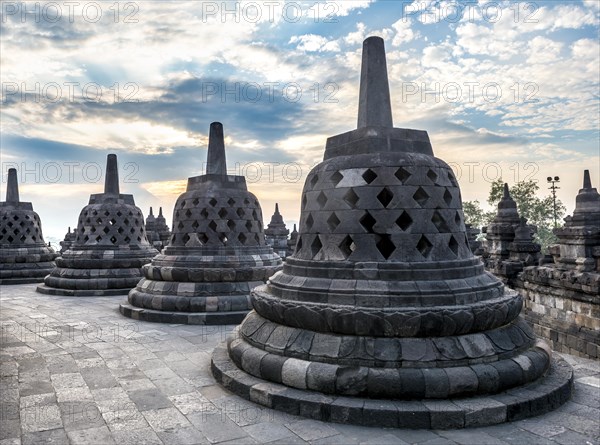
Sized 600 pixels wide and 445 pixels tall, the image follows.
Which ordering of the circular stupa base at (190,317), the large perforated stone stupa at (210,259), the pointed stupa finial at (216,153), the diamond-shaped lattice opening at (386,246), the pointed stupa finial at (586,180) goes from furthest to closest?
the pointed stupa finial at (586,180) → the pointed stupa finial at (216,153) → the large perforated stone stupa at (210,259) → the circular stupa base at (190,317) → the diamond-shaped lattice opening at (386,246)

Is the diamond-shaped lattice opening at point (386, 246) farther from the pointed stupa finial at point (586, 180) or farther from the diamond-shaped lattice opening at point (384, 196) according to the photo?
the pointed stupa finial at point (586, 180)

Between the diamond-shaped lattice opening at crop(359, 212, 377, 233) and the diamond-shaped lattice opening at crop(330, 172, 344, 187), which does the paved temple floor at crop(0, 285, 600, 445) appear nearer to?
the diamond-shaped lattice opening at crop(359, 212, 377, 233)

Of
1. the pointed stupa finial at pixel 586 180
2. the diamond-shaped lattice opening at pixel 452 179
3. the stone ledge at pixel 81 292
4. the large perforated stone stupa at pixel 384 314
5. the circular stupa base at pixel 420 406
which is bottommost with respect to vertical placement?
the stone ledge at pixel 81 292

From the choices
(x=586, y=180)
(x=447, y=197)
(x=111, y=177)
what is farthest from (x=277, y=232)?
(x=447, y=197)

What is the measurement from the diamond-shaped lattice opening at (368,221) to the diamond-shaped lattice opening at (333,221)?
308 millimetres

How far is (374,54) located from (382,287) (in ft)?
10.4

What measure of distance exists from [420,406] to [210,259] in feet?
22.0

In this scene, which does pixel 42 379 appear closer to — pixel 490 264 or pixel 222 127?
pixel 222 127

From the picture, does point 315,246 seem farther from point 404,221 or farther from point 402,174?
point 402,174

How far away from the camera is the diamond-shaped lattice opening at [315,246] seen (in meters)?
5.38

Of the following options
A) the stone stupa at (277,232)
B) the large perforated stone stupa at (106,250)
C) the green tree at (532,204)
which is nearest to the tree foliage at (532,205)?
the green tree at (532,204)

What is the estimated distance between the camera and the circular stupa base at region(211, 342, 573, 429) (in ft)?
12.4

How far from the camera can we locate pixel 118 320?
8.80 metres

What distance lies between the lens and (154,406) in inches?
170
